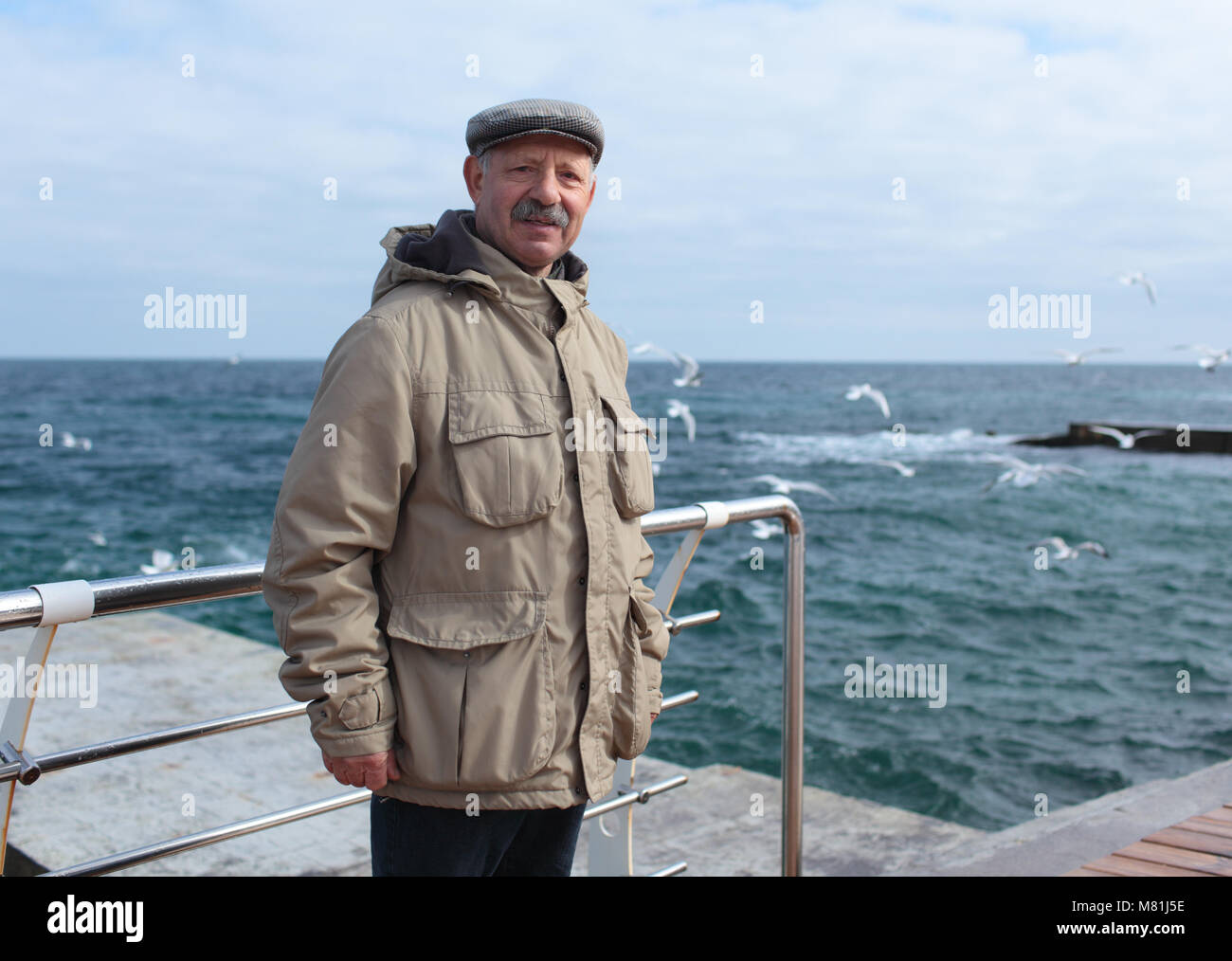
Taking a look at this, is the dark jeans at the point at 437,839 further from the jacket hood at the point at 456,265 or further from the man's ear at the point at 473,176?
the man's ear at the point at 473,176

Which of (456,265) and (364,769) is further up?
(456,265)

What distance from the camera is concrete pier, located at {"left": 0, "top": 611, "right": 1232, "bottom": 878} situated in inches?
133

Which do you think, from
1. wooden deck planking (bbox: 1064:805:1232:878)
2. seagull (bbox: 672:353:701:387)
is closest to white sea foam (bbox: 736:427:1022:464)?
seagull (bbox: 672:353:701:387)

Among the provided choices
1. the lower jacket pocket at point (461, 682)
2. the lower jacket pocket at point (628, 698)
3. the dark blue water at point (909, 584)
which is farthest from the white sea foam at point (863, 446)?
the lower jacket pocket at point (461, 682)

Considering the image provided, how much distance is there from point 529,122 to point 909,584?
55.3ft

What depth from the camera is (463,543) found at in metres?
1.65

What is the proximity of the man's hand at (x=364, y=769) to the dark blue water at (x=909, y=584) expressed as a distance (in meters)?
7.62

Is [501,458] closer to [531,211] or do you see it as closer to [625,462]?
[625,462]

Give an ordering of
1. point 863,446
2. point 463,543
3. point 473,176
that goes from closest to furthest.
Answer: point 463,543, point 473,176, point 863,446

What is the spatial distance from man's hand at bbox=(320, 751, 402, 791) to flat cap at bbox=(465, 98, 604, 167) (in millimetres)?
1014

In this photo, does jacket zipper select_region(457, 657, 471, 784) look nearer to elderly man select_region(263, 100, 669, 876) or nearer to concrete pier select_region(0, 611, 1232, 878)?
elderly man select_region(263, 100, 669, 876)

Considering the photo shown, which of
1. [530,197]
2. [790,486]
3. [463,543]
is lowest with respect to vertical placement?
[790,486]

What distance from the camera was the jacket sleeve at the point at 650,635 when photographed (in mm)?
1903

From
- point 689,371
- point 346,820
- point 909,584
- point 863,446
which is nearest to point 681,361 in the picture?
point 689,371
